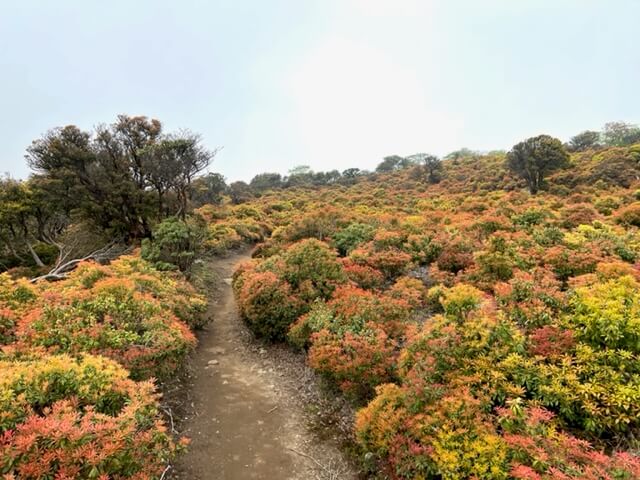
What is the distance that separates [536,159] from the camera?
31.4m

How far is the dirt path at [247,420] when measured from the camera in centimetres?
614

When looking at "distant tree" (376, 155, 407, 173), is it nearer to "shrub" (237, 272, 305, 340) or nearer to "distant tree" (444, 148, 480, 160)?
"distant tree" (444, 148, 480, 160)

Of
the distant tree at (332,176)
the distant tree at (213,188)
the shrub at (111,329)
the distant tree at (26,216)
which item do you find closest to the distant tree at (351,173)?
the distant tree at (332,176)

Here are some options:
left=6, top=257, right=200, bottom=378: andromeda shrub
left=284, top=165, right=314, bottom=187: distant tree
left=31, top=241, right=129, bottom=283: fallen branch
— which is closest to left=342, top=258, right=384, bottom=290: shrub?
left=6, top=257, right=200, bottom=378: andromeda shrub

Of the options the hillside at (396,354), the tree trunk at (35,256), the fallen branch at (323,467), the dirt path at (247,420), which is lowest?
the fallen branch at (323,467)

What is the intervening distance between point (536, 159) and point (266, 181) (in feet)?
151

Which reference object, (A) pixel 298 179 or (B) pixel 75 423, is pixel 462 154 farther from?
(B) pixel 75 423

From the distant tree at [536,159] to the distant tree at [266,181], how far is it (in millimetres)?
41259

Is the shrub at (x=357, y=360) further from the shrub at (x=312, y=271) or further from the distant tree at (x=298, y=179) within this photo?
the distant tree at (x=298, y=179)

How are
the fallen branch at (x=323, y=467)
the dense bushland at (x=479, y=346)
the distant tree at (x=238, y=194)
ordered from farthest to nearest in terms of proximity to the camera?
the distant tree at (x=238, y=194), the fallen branch at (x=323, y=467), the dense bushland at (x=479, y=346)

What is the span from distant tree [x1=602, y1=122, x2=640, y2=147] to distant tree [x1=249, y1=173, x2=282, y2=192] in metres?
56.0

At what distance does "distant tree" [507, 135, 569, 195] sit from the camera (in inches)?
1225

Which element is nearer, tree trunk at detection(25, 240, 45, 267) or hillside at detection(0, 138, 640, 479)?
hillside at detection(0, 138, 640, 479)

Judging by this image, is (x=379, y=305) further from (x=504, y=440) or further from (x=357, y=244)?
(x=357, y=244)
